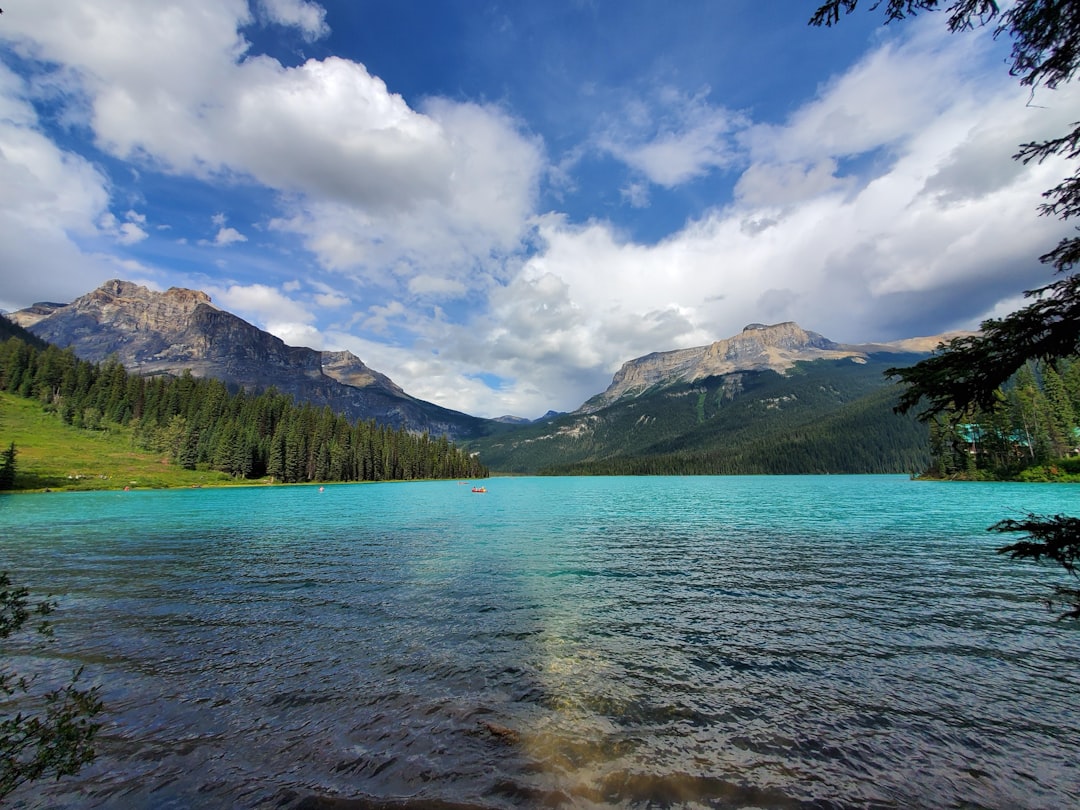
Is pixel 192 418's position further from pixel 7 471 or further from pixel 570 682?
pixel 570 682

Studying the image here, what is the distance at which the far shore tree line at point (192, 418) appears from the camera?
141250mm

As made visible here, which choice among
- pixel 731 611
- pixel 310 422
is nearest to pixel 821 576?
pixel 731 611

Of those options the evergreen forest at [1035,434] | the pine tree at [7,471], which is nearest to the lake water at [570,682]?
the pine tree at [7,471]

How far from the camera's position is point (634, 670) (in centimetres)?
1353

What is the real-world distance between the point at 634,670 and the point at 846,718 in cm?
514

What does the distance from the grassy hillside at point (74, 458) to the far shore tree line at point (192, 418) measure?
4852mm

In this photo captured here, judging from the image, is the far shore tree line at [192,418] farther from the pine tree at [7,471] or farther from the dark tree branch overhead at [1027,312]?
the dark tree branch overhead at [1027,312]

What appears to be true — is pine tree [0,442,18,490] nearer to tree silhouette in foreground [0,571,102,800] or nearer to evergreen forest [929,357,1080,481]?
tree silhouette in foreground [0,571,102,800]

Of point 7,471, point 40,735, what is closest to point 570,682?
point 40,735

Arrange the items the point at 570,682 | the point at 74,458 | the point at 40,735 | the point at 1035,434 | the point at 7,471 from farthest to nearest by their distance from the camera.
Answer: the point at 74,458 → the point at 1035,434 → the point at 7,471 → the point at 570,682 → the point at 40,735

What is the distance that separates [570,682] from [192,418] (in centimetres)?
17771

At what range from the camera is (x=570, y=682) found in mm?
12758

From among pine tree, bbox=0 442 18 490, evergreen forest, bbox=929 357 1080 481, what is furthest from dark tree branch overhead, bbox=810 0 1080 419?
pine tree, bbox=0 442 18 490

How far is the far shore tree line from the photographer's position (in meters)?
141
